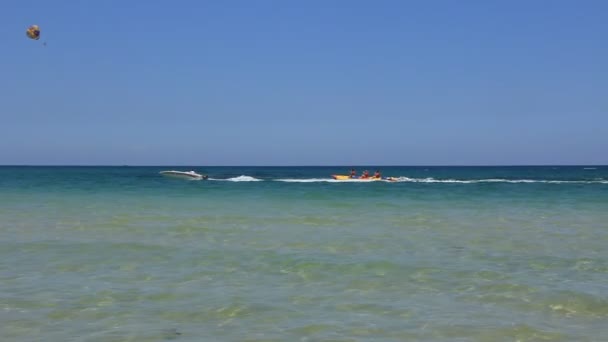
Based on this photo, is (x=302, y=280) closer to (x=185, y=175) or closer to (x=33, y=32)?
(x=33, y=32)

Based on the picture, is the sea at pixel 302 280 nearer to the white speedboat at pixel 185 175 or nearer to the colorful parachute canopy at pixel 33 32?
the colorful parachute canopy at pixel 33 32

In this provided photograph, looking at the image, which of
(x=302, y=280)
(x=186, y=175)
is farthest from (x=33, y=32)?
(x=186, y=175)

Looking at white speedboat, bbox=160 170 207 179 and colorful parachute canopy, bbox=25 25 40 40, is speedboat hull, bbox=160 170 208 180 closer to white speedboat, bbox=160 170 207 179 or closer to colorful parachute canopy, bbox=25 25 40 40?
white speedboat, bbox=160 170 207 179

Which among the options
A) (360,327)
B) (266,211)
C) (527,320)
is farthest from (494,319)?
(266,211)

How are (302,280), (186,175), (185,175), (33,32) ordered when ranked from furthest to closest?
(185,175) → (186,175) → (33,32) → (302,280)

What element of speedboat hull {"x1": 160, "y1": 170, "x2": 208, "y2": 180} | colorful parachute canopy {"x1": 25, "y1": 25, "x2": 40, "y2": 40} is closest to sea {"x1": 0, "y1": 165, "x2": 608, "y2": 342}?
colorful parachute canopy {"x1": 25, "y1": 25, "x2": 40, "y2": 40}

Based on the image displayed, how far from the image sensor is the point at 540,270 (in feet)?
33.4

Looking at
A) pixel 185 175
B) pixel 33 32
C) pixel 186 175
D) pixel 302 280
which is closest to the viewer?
pixel 302 280

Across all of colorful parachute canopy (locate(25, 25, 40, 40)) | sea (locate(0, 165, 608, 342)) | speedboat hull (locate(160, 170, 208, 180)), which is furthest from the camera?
speedboat hull (locate(160, 170, 208, 180))

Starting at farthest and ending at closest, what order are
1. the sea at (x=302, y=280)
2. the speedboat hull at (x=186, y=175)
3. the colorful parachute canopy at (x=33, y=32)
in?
the speedboat hull at (x=186, y=175) < the colorful parachute canopy at (x=33, y=32) < the sea at (x=302, y=280)

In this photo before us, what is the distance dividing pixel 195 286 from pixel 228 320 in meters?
1.89

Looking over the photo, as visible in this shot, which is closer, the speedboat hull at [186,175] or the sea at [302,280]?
the sea at [302,280]

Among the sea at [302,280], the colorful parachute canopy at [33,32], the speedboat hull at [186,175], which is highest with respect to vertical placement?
the colorful parachute canopy at [33,32]

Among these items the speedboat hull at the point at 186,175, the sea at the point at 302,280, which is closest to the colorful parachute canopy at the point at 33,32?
the sea at the point at 302,280
